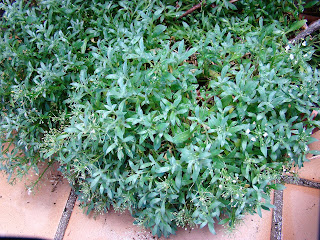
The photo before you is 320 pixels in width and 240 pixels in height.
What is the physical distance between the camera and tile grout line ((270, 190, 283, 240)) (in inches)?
76.0

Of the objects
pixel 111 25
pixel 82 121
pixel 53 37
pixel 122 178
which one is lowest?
pixel 122 178

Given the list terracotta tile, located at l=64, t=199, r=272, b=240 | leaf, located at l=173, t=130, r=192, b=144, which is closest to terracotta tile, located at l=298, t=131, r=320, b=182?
terracotta tile, located at l=64, t=199, r=272, b=240

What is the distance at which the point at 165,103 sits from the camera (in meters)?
1.60

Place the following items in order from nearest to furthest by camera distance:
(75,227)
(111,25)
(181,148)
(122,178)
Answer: (181,148), (122,178), (111,25), (75,227)

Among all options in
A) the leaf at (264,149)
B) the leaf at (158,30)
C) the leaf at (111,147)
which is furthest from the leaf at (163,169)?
the leaf at (158,30)

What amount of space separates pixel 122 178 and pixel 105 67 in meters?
0.60

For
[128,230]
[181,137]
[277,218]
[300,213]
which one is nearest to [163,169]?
[181,137]

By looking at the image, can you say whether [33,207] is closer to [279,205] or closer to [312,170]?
[279,205]

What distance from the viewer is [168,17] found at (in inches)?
79.4

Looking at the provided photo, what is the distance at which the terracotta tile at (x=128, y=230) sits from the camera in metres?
1.94

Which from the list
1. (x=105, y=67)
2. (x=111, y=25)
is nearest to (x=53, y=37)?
(x=111, y=25)

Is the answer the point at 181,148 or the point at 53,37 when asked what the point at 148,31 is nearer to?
the point at 53,37

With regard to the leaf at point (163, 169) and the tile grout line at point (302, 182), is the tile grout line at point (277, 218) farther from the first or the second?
the leaf at point (163, 169)

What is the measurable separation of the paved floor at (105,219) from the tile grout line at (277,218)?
2 centimetres
